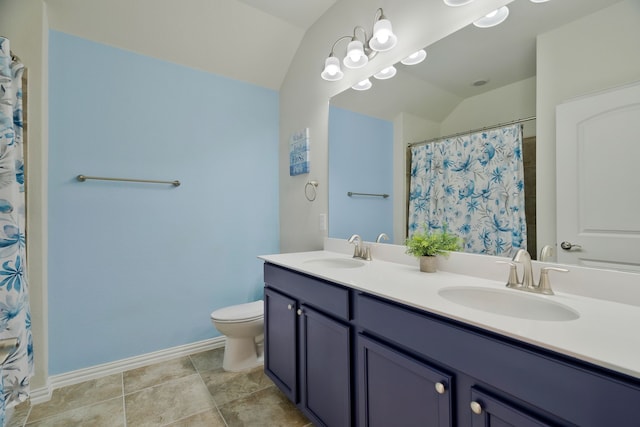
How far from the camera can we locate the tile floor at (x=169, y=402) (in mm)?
1563

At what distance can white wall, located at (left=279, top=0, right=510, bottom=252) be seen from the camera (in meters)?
1.47

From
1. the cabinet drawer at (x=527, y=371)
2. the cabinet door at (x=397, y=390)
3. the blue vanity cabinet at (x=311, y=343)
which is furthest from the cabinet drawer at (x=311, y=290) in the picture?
the cabinet drawer at (x=527, y=371)

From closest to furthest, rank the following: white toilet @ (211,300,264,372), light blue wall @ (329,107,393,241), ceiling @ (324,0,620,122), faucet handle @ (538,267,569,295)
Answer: faucet handle @ (538,267,569,295), ceiling @ (324,0,620,122), light blue wall @ (329,107,393,241), white toilet @ (211,300,264,372)

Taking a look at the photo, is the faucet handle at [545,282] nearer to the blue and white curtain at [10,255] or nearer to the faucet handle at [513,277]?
the faucet handle at [513,277]

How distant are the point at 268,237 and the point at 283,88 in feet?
4.62

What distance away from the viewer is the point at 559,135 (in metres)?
1.07

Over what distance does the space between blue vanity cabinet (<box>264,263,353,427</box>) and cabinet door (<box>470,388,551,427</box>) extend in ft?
1.70

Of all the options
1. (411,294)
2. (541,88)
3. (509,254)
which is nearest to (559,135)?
(541,88)

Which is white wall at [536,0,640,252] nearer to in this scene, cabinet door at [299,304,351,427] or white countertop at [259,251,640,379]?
white countertop at [259,251,640,379]

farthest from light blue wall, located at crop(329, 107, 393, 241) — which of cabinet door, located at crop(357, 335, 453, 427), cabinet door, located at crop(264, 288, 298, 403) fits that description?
cabinet door, located at crop(357, 335, 453, 427)

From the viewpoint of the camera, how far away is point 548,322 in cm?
75

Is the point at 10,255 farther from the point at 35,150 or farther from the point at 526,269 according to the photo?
the point at 526,269

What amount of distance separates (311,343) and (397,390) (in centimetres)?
53

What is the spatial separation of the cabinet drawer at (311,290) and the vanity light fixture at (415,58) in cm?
128
